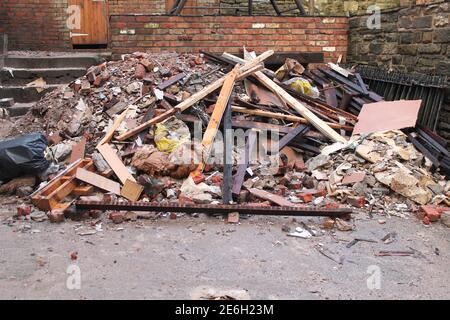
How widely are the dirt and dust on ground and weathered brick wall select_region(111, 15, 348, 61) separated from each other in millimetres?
453

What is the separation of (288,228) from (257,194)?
0.65 meters

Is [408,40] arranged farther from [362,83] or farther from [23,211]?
[23,211]

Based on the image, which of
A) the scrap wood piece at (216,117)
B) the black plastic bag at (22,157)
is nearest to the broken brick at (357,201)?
the scrap wood piece at (216,117)

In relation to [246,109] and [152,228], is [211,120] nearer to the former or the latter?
[246,109]

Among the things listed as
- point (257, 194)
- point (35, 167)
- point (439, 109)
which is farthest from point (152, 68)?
point (439, 109)

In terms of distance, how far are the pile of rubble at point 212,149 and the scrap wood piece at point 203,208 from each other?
1cm

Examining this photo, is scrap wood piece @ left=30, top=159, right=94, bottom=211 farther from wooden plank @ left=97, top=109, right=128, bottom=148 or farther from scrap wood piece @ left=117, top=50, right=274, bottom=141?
scrap wood piece @ left=117, top=50, right=274, bottom=141

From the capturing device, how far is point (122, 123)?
19.5 ft

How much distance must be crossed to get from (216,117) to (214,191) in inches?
52.6

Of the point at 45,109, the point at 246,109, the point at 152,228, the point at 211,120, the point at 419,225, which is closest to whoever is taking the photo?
the point at 152,228

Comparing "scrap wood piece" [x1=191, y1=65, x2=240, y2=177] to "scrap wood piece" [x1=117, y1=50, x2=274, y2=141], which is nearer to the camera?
"scrap wood piece" [x1=191, y1=65, x2=240, y2=177]

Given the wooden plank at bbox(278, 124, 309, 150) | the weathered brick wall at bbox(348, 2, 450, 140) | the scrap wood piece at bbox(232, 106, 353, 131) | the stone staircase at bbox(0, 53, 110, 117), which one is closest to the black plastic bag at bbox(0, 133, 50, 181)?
the scrap wood piece at bbox(232, 106, 353, 131)

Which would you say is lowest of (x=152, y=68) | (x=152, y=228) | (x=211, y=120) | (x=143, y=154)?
(x=152, y=228)

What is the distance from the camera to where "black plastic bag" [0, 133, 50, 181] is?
4.77 meters
